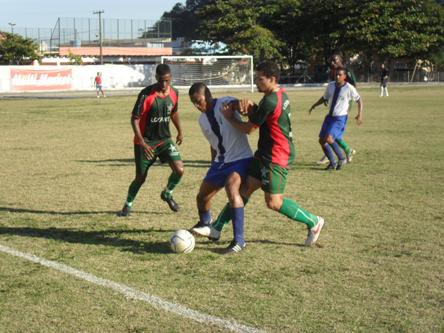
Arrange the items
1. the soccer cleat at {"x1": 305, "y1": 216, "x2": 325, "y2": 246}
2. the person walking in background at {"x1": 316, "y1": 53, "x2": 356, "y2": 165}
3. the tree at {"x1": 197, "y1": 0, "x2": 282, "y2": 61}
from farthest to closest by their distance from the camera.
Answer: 1. the tree at {"x1": 197, "y1": 0, "x2": 282, "y2": 61}
2. the person walking in background at {"x1": 316, "y1": 53, "x2": 356, "y2": 165}
3. the soccer cleat at {"x1": 305, "y1": 216, "x2": 325, "y2": 246}

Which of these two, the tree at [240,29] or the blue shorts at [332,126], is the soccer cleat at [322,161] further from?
the tree at [240,29]

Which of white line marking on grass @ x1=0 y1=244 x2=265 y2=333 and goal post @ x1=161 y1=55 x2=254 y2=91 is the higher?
goal post @ x1=161 y1=55 x2=254 y2=91

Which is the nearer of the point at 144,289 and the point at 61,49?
the point at 144,289

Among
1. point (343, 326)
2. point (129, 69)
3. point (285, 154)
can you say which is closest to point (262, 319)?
point (343, 326)

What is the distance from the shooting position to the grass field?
466 centimetres

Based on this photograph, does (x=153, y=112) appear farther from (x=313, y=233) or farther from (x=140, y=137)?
(x=313, y=233)

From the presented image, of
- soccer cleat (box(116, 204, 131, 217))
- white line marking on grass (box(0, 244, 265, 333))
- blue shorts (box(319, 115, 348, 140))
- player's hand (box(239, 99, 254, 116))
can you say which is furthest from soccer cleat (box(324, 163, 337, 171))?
white line marking on grass (box(0, 244, 265, 333))

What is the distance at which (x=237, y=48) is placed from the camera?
194 ft

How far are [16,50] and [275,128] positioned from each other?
63.2 metres

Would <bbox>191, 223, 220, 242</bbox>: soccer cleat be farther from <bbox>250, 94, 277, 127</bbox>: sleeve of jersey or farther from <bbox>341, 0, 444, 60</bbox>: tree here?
<bbox>341, 0, 444, 60</bbox>: tree

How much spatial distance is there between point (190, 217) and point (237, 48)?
52491mm

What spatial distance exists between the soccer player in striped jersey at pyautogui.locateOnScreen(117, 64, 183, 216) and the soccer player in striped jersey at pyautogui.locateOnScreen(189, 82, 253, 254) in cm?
156

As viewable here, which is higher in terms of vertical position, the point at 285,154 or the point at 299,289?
the point at 285,154

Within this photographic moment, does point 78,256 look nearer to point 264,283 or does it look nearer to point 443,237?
point 264,283
